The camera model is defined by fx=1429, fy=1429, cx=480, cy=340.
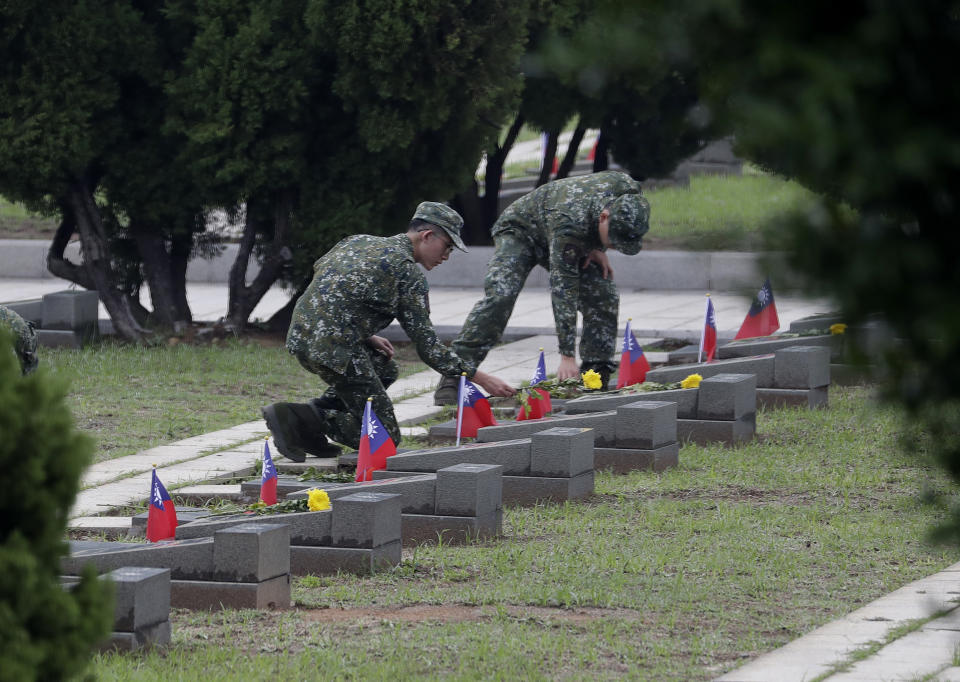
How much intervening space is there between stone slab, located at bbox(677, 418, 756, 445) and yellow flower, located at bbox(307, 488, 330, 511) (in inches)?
150

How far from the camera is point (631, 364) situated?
10.9 m

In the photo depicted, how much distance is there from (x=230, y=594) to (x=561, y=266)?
5562mm

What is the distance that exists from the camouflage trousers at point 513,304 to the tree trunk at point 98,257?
5238mm

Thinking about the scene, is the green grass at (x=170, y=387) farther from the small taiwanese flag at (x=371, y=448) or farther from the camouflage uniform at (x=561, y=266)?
the small taiwanese flag at (x=371, y=448)

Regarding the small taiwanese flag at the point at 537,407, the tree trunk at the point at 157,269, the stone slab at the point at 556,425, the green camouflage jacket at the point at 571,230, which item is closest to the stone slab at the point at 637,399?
the small taiwanese flag at the point at 537,407

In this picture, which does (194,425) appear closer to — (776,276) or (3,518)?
(3,518)

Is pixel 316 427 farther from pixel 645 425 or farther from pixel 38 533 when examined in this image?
pixel 38 533

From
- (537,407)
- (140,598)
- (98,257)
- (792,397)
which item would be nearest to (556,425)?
(537,407)

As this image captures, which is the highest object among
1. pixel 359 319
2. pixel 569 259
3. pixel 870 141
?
pixel 569 259

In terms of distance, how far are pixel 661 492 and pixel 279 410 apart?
2466 mm

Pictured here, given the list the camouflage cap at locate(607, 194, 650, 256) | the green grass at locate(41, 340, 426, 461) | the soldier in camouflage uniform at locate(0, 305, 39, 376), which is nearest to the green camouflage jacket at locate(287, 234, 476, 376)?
the soldier in camouflage uniform at locate(0, 305, 39, 376)

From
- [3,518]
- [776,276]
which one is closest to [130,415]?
[3,518]

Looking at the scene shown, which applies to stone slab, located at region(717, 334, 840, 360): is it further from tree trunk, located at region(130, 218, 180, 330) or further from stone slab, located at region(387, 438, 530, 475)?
tree trunk, located at region(130, 218, 180, 330)

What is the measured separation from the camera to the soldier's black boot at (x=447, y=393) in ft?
38.5
